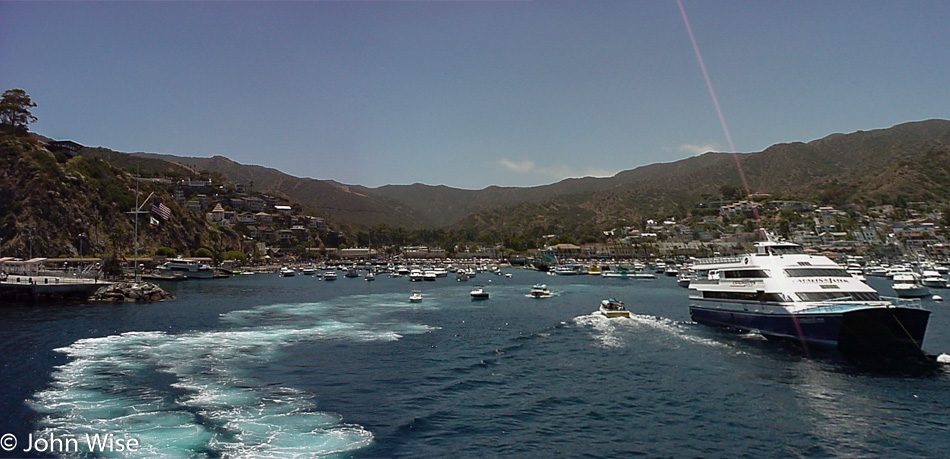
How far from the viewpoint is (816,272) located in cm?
3756

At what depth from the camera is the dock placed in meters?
60.0

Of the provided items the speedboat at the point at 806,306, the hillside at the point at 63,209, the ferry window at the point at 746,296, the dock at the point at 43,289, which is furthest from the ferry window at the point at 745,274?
the hillside at the point at 63,209

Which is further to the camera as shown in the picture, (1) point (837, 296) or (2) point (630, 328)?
(2) point (630, 328)

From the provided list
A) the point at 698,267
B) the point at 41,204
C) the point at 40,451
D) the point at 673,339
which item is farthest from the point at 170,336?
the point at 41,204

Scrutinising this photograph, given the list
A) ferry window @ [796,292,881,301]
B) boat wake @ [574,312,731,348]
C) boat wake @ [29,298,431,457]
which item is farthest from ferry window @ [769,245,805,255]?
boat wake @ [29,298,431,457]

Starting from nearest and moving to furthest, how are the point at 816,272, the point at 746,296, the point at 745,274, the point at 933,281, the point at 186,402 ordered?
1. the point at 186,402
2. the point at 816,272
3. the point at 746,296
4. the point at 745,274
5. the point at 933,281

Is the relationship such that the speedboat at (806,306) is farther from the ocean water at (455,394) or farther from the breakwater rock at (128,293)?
the breakwater rock at (128,293)

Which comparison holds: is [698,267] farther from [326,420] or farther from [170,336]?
[170,336]

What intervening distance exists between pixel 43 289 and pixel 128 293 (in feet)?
28.0

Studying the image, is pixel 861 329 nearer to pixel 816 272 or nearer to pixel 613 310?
pixel 816 272

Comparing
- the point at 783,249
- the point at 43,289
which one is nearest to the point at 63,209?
the point at 43,289

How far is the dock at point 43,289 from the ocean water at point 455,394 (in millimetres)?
21110

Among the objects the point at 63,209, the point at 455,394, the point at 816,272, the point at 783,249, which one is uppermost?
the point at 63,209

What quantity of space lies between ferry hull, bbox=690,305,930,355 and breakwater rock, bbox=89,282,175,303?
71874mm
